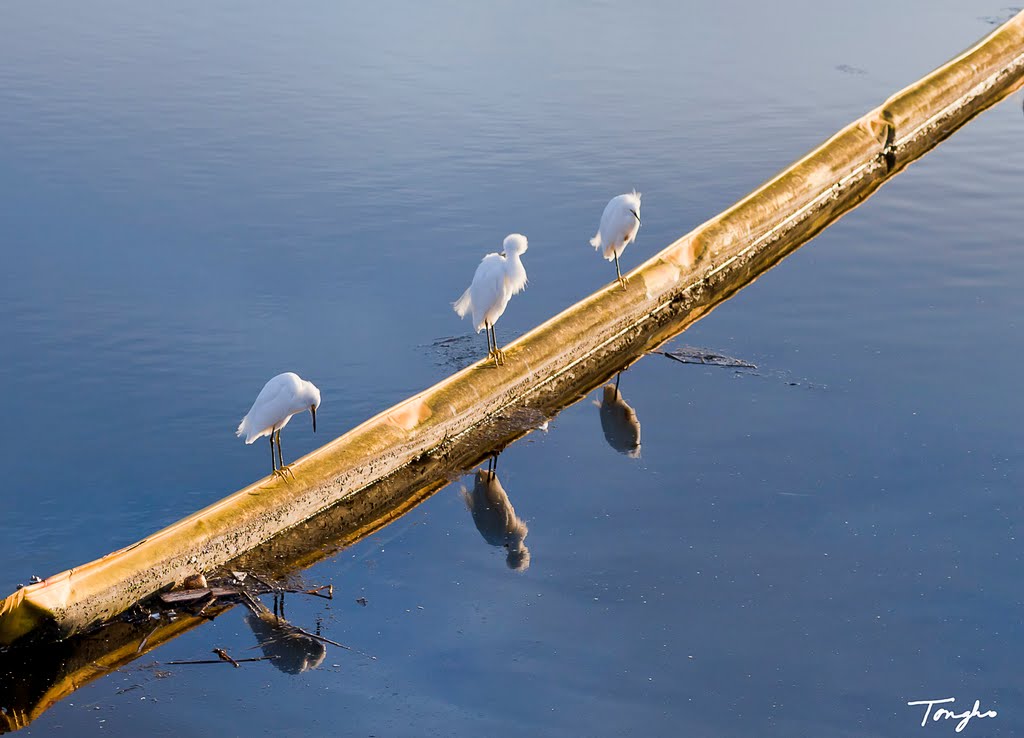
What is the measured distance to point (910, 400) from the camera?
10023 mm

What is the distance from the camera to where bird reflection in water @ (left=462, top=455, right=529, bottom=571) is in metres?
8.18

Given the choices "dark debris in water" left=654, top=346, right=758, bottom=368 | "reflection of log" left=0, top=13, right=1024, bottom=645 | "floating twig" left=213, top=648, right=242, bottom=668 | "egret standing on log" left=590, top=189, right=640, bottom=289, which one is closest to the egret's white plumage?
"reflection of log" left=0, top=13, right=1024, bottom=645

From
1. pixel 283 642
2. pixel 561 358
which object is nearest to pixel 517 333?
pixel 561 358

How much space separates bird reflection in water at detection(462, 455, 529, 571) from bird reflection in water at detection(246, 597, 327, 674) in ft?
4.85

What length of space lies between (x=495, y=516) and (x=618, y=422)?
171 centimetres

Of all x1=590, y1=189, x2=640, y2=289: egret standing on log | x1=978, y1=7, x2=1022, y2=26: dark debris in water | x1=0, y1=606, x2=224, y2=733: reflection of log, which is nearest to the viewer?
x1=0, y1=606, x2=224, y2=733: reflection of log

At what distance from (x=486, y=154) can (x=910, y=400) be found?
24.1ft

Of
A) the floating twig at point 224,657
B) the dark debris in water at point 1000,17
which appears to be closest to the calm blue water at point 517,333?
the floating twig at point 224,657

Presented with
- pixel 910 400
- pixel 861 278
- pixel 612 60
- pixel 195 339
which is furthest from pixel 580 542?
pixel 612 60

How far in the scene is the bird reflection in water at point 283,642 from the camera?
7.00 m

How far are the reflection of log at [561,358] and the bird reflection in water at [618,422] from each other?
0.31 metres

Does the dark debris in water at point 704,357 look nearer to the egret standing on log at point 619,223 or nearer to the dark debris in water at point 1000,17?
the egret standing on log at point 619,223

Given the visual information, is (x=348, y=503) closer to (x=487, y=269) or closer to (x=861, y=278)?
(x=487, y=269)

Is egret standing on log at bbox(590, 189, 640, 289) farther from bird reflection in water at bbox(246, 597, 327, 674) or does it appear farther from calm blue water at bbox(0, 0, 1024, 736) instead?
bird reflection in water at bbox(246, 597, 327, 674)
